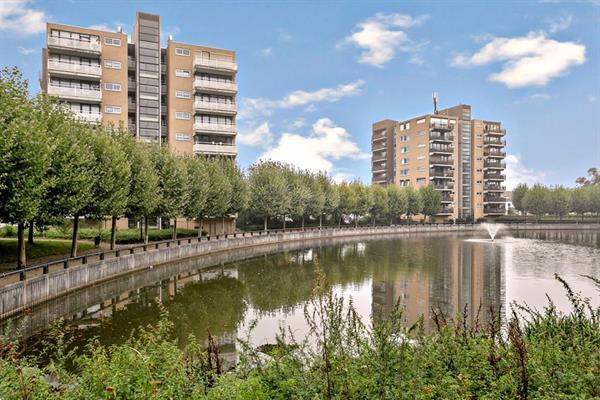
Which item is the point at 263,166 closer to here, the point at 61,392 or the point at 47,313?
the point at 47,313

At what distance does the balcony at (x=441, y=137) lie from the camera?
112562 mm

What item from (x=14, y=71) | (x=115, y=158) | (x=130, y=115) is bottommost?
(x=115, y=158)

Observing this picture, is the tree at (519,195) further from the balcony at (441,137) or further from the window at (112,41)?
the window at (112,41)

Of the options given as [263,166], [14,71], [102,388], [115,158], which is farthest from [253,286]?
[263,166]

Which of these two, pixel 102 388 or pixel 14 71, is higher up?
pixel 14 71

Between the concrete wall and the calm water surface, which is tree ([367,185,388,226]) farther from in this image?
the calm water surface

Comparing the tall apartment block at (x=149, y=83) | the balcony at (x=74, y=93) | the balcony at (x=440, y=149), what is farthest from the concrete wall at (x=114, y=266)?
the balcony at (x=440, y=149)

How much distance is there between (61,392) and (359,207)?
84.0m

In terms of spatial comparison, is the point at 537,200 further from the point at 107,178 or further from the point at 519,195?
the point at 107,178

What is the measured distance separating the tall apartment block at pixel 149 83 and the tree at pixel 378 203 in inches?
1423

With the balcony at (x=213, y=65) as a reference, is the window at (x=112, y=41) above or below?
above

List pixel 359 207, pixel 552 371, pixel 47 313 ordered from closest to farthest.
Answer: pixel 552 371
pixel 47 313
pixel 359 207

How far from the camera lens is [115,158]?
105ft

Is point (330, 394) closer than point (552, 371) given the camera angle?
Yes
